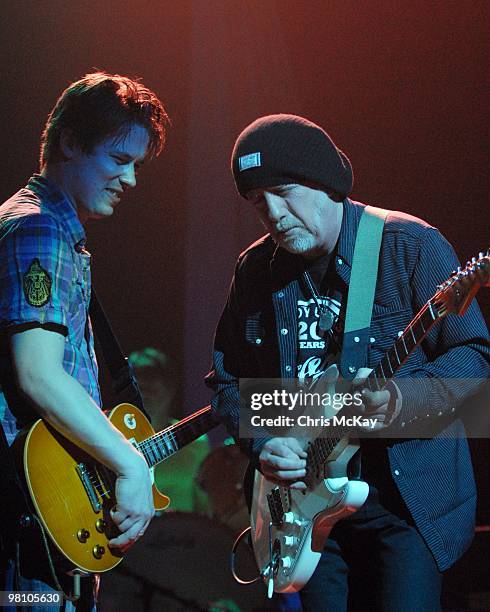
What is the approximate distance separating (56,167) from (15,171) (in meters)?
1.41

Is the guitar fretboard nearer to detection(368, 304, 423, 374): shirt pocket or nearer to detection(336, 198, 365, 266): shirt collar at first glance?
detection(368, 304, 423, 374): shirt pocket

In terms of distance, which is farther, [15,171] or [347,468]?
[15,171]

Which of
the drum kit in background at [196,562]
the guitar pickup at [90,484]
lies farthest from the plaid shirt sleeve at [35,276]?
the drum kit in background at [196,562]

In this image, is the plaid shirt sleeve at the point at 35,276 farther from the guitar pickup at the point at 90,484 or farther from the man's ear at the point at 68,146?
the guitar pickup at the point at 90,484

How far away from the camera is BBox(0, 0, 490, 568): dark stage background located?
355 centimetres

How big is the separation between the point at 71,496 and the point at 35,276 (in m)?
0.64

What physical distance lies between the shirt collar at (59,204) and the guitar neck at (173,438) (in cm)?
80

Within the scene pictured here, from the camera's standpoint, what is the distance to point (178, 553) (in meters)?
3.63

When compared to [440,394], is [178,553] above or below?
below

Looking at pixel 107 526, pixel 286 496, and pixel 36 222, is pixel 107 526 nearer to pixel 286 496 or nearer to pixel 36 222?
pixel 286 496

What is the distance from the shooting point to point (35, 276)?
79.0 inches

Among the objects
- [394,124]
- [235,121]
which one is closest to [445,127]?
[394,124]

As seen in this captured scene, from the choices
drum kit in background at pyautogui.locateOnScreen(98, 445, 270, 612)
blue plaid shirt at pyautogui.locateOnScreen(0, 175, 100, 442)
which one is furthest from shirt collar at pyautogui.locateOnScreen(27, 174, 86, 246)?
drum kit in background at pyautogui.locateOnScreen(98, 445, 270, 612)

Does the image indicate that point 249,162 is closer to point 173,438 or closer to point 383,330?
point 383,330
